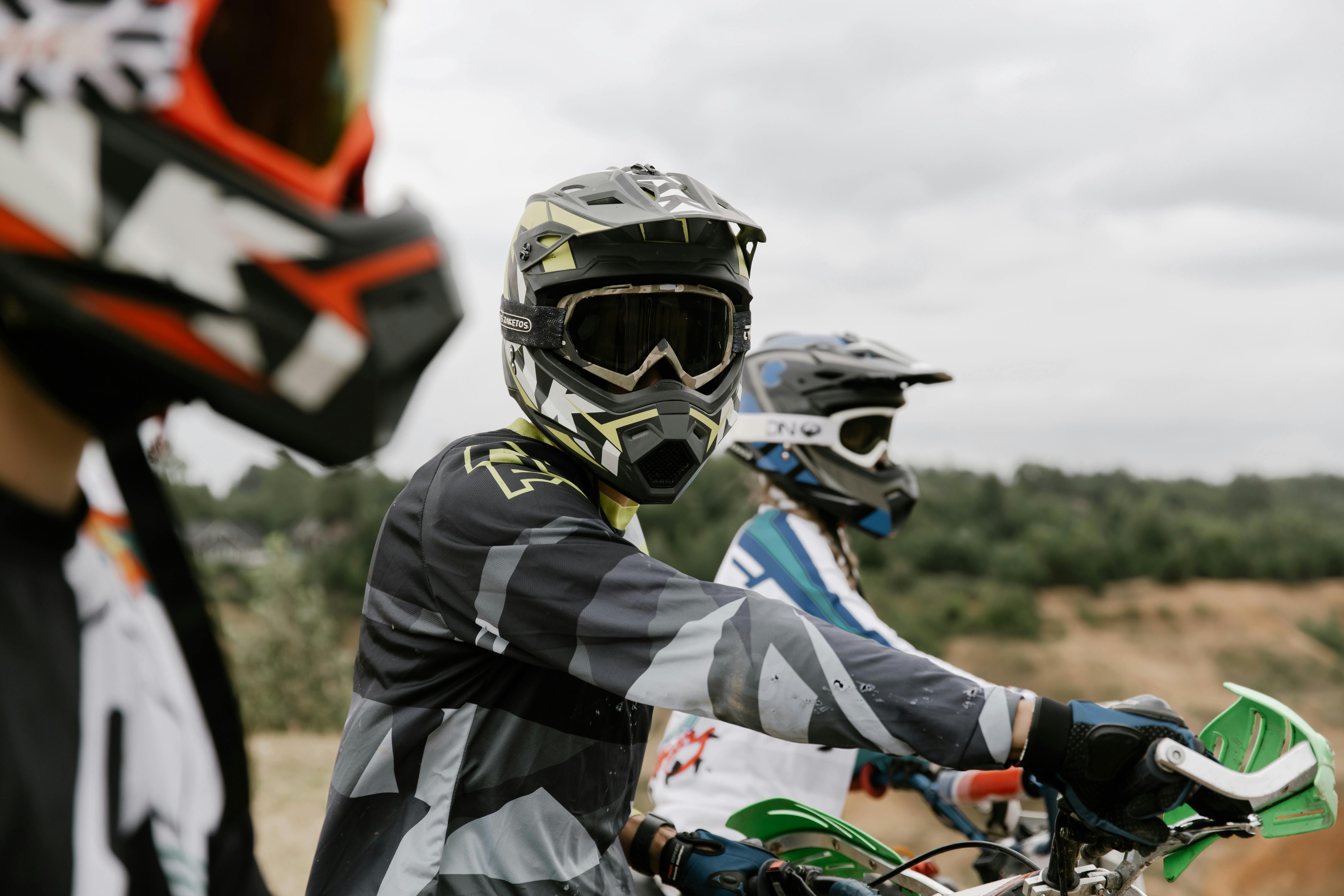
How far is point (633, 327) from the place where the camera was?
273 centimetres

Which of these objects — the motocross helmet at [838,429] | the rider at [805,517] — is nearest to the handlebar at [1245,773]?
the rider at [805,517]

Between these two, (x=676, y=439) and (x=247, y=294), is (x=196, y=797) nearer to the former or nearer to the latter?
(x=247, y=294)

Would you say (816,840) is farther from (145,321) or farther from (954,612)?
(954,612)

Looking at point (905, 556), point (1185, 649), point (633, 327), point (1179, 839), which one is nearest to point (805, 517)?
point (633, 327)

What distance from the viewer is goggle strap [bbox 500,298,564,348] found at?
9.05 feet

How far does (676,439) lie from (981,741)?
1078mm

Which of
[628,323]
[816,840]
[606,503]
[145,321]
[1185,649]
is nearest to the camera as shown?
[145,321]

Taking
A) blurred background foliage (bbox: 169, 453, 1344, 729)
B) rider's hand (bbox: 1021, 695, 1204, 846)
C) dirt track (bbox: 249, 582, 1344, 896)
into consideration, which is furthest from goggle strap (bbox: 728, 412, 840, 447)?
blurred background foliage (bbox: 169, 453, 1344, 729)

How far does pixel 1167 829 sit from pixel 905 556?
2582 centimetres

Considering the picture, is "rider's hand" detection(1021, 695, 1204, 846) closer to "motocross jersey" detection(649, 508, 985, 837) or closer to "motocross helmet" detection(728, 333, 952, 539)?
"motocross jersey" detection(649, 508, 985, 837)

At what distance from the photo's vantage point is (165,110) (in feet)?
3.45

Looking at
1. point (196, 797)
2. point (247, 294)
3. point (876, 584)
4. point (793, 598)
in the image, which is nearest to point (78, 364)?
point (247, 294)

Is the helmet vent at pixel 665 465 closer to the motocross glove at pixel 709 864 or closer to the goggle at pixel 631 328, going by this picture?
the goggle at pixel 631 328

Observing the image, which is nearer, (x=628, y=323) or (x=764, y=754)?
(x=628, y=323)
